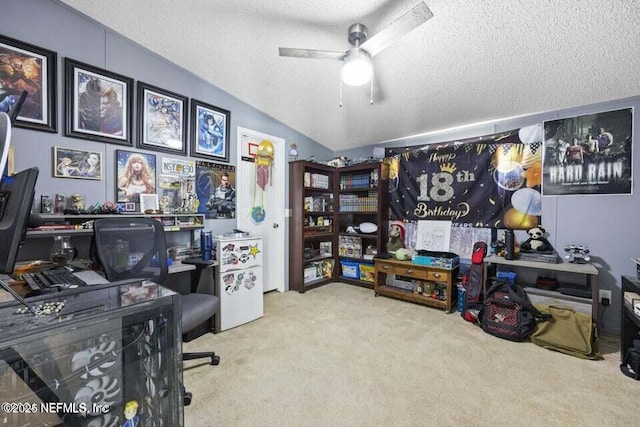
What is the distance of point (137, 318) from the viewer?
0.82 metres

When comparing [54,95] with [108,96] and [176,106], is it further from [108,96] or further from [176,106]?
[176,106]

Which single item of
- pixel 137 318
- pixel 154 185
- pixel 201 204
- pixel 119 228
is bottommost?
pixel 137 318

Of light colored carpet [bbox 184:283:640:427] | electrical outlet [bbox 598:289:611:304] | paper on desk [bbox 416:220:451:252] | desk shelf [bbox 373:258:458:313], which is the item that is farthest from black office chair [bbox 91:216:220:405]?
electrical outlet [bbox 598:289:611:304]

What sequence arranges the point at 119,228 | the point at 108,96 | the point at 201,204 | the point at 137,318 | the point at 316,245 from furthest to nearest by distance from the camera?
the point at 316,245 < the point at 201,204 < the point at 108,96 < the point at 119,228 < the point at 137,318

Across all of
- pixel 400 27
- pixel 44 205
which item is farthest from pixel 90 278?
pixel 400 27

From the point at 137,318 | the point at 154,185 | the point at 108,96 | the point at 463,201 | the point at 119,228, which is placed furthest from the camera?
the point at 463,201

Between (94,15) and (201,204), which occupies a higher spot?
(94,15)

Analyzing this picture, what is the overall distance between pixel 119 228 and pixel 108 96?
1.21 metres

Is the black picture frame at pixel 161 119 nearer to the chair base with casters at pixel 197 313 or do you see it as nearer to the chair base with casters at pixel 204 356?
the chair base with casters at pixel 197 313

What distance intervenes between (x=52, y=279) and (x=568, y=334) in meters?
3.61

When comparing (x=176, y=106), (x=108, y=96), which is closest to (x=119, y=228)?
(x=108, y=96)

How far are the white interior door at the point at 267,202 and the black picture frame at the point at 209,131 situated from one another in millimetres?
226

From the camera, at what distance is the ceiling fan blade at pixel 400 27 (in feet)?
4.32

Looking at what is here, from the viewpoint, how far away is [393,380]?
5.59ft
